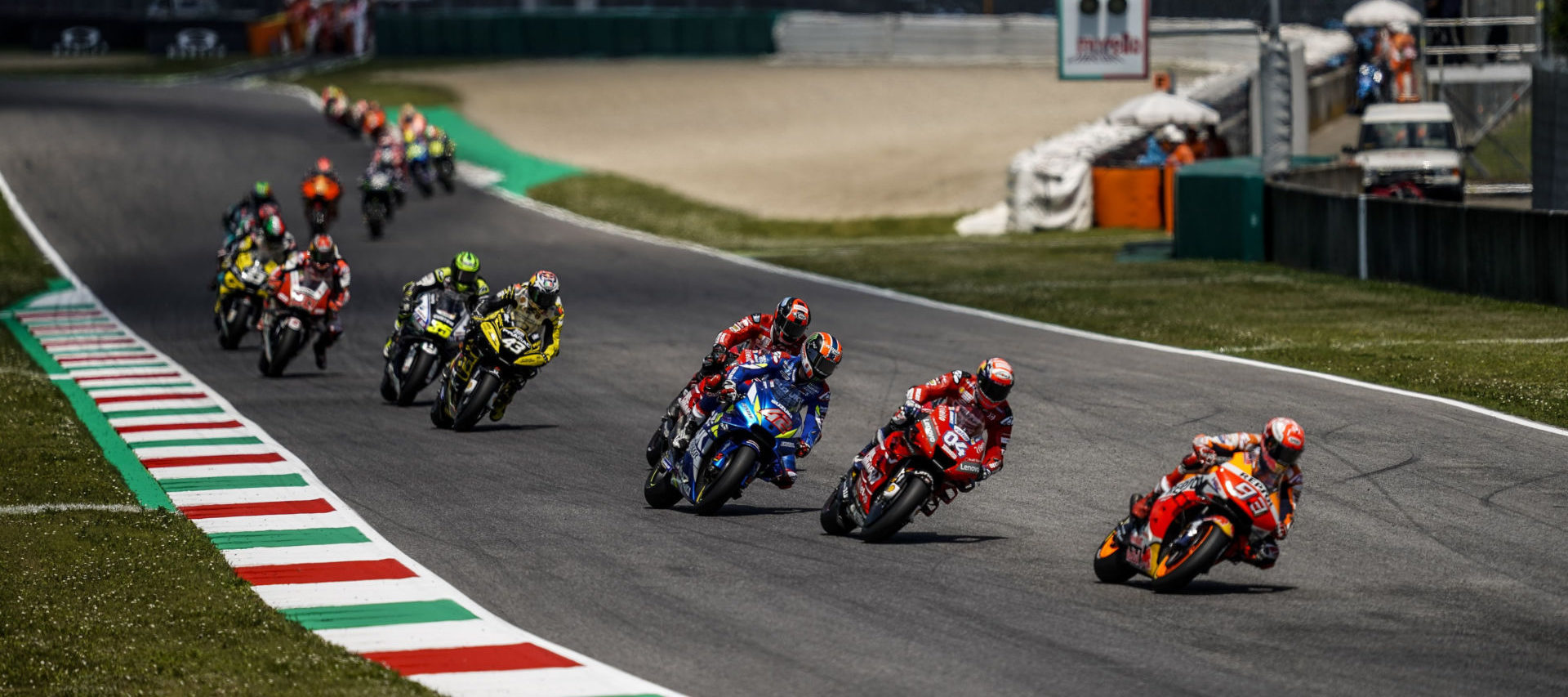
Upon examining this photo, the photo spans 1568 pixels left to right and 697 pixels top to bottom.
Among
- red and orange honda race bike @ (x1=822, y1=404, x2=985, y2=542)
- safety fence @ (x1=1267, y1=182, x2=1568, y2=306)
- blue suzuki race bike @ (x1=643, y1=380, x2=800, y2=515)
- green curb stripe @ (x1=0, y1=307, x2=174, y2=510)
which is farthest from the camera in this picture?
safety fence @ (x1=1267, y1=182, x2=1568, y2=306)

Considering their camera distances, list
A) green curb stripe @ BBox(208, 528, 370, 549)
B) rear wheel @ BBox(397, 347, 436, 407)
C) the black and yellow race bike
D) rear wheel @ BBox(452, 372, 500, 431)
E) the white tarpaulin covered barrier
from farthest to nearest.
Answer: the white tarpaulin covered barrier, rear wheel @ BBox(397, 347, 436, 407), rear wheel @ BBox(452, 372, 500, 431), the black and yellow race bike, green curb stripe @ BBox(208, 528, 370, 549)

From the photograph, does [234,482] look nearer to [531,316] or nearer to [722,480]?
[531,316]

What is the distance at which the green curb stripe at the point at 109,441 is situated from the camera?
49.5 feet

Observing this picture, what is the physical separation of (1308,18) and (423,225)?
32101 mm

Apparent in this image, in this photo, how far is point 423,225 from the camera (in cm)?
4238

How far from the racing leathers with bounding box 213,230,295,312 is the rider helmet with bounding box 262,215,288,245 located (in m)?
0.01

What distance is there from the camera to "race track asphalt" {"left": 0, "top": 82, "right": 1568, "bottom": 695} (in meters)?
9.79

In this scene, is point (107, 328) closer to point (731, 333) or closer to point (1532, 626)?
point (731, 333)

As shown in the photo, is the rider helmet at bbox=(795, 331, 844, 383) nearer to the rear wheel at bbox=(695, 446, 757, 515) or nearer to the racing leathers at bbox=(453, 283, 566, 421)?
the rear wheel at bbox=(695, 446, 757, 515)

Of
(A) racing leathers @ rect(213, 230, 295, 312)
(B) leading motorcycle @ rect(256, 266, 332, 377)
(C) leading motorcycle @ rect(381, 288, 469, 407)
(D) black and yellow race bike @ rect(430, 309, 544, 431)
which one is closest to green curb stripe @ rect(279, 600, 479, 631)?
(D) black and yellow race bike @ rect(430, 309, 544, 431)

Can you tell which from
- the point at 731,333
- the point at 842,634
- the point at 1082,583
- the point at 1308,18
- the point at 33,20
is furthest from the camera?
the point at 33,20

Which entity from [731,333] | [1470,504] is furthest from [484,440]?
[1470,504]

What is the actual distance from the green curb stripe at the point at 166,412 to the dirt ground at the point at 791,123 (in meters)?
26.2

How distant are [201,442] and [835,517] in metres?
7.23
